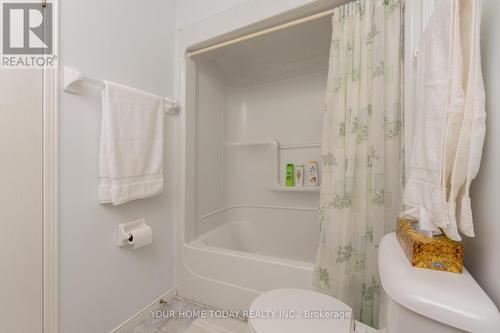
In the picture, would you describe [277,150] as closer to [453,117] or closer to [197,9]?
[197,9]

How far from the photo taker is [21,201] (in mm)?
878

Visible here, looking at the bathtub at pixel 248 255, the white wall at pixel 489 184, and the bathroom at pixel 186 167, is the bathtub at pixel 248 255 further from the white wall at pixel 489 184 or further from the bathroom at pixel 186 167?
the white wall at pixel 489 184

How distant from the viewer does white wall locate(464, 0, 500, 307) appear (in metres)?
0.45

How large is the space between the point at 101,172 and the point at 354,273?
136 cm

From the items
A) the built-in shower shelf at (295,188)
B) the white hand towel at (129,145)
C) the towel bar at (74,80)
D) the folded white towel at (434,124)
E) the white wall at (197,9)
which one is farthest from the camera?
the built-in shower shelf at (295,188)

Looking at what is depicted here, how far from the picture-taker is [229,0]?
143 centimetres

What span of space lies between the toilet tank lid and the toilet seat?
0.38 m

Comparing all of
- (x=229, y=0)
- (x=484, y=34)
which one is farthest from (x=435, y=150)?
(x=229, y=0)

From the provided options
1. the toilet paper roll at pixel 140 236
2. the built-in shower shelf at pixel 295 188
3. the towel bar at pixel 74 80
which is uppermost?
the towel bar at pixel 74 80

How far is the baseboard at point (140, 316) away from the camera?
1.24 m

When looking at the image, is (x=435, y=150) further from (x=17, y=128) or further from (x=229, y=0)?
(x=229, y=0)

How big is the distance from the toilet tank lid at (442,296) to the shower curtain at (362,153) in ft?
1.92

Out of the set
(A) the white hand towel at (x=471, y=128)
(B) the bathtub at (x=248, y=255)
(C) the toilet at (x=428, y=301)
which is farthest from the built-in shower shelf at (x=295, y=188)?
(A) the white hand towel at (x=471, y=128)

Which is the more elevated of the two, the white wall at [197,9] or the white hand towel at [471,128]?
the white wall at [197,9]
